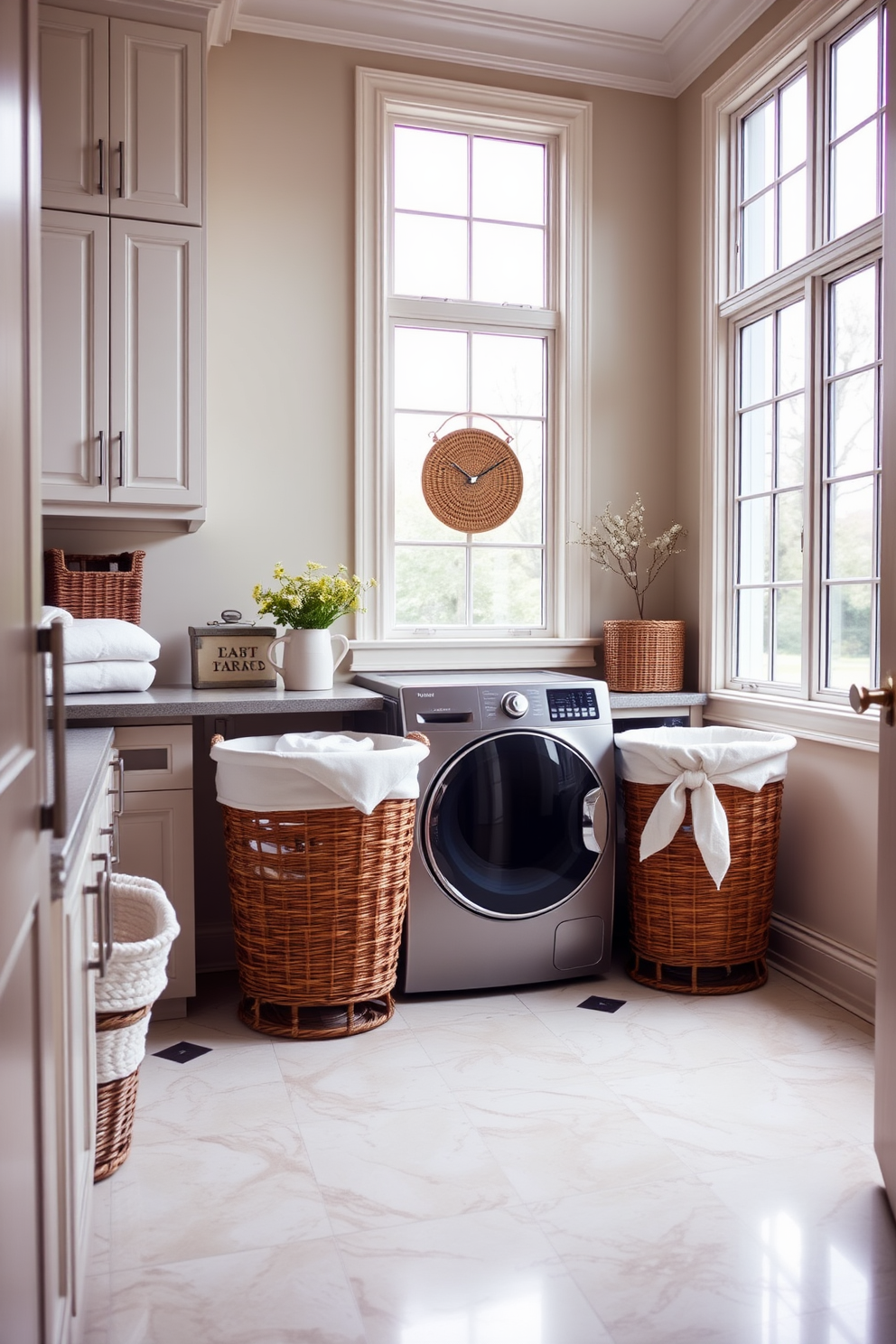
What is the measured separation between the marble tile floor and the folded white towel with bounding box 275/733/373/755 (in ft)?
2.36

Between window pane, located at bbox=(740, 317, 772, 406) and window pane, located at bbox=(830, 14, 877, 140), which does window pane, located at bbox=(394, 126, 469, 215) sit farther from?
window pane, located at bbox=(830, 14, 877, 140)

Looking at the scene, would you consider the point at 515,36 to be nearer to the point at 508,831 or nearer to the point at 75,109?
the point at 75,109

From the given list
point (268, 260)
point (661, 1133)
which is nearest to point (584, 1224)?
point (661, 1133)

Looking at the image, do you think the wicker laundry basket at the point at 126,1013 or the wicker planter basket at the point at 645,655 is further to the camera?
the wicker planter basket at the point at 645,655

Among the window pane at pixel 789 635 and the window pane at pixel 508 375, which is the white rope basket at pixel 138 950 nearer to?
the window pane at pixel 789 635

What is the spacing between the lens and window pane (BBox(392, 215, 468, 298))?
134 inches

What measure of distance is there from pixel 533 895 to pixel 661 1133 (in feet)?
2.89

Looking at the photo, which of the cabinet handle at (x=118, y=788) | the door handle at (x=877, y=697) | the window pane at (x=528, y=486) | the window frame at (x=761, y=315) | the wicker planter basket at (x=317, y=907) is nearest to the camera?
the door handle at (x=877, y=697)

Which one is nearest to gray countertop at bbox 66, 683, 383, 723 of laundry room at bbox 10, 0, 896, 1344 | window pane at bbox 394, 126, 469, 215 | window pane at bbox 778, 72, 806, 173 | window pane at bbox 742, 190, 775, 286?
laundry room at bbox 10, 0, 896, 1344

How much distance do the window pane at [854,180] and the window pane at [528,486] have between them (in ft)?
3.67

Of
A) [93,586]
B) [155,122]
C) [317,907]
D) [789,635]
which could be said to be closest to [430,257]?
[155,122]

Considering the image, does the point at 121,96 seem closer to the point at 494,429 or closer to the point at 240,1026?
the point at 494,429

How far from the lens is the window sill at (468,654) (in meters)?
3.32

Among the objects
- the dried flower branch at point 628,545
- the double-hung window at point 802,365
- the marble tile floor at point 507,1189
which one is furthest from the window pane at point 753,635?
the marble tile floor at point 507,1189
